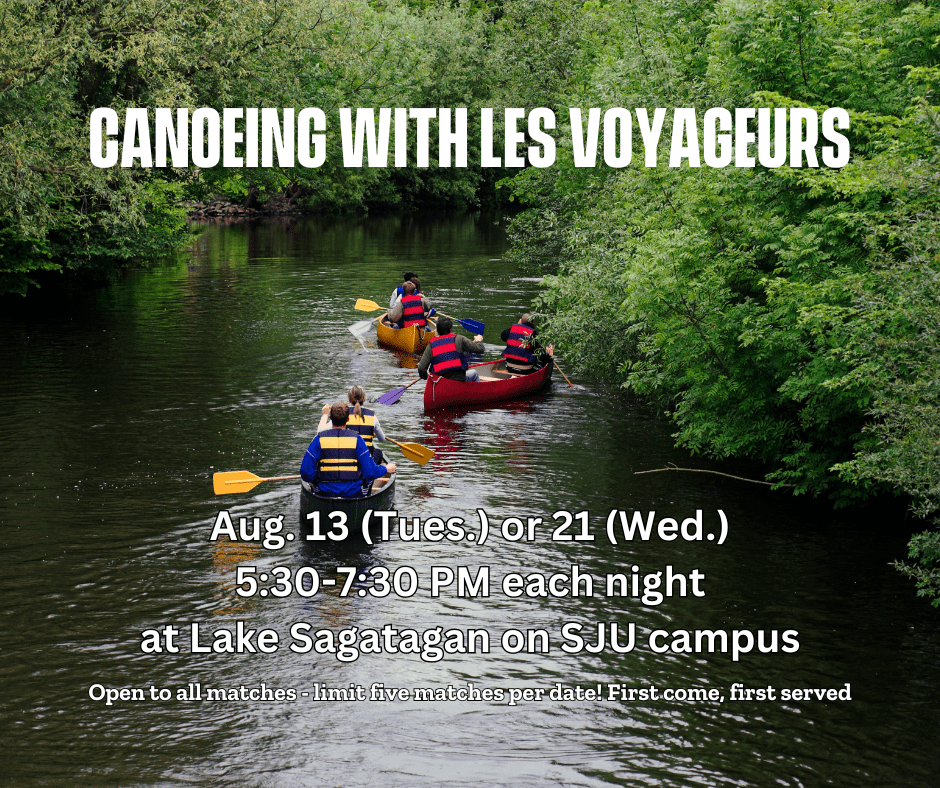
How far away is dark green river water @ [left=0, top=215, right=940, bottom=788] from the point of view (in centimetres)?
788

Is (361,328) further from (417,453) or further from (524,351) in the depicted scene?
(417,453)

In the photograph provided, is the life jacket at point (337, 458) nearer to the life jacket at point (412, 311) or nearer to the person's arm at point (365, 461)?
the person's arm at point (365, 461)

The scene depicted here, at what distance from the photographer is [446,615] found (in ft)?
33.5

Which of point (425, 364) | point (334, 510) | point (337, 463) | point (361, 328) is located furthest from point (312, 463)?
point (361, 328)

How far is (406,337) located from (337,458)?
40.1 feet

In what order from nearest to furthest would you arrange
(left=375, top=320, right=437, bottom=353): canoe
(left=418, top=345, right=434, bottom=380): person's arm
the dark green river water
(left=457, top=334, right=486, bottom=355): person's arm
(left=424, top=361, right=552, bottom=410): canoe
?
the dark green river water
(left=424, top=361, right=552, bottom=410): canoe
(left=418, top=345, right=434, bottom=380): person's arm
(left=457, top=334, right=486, bottom=355): person's arm
(left=375, top=320, right=437, bottom=353): canoe

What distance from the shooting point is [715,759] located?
25.8 feet

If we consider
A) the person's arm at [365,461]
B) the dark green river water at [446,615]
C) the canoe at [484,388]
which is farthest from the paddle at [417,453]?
the canoe at [484,388]

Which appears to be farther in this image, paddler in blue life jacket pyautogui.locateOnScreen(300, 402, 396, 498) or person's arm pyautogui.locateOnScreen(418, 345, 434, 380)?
person's arm pyautogui.locateOnScreen(418, 345, 434, 380)

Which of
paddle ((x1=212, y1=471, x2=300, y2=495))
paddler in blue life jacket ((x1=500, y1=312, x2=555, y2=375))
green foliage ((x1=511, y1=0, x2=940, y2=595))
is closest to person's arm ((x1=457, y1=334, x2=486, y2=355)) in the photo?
paddler in blue life jacket ((x1=500, y1=312, x2=555, y2=375))

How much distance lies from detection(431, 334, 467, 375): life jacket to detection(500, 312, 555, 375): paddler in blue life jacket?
1.85m

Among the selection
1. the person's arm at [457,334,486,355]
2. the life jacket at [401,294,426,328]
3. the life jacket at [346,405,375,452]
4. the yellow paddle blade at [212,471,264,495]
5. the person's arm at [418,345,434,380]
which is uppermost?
the life jacket at [401,294,426,328]

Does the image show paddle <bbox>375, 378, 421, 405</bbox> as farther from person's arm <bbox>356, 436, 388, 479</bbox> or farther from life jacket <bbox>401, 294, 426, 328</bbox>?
person's arm <bbox>356, 436, 388, 479</bbox>

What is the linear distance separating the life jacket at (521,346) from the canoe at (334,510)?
27.0 ft
